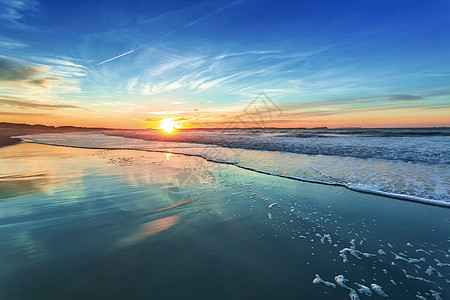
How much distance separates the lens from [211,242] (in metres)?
4.02

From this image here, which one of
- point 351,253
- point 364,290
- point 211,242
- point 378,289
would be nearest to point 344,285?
point 364,290

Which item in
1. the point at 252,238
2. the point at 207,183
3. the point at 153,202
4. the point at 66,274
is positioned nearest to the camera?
the point at 66,274

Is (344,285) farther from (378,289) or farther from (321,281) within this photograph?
(378,289)

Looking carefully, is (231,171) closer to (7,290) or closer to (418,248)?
(418,248)

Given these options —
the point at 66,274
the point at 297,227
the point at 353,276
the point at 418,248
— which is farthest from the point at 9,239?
the point at 418,248

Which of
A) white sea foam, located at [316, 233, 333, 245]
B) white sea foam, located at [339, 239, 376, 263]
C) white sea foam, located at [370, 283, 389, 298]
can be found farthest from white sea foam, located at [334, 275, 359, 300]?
white sea foam, located at [316, 233, 333, 245]

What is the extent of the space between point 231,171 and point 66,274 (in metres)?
7.92

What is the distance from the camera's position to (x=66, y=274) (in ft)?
10.00

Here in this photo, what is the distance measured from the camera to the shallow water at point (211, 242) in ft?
9.42

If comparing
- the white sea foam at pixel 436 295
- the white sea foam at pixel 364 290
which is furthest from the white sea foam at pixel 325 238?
the white sea foam at pixel 436 295

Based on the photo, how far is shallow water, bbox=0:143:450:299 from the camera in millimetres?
2871

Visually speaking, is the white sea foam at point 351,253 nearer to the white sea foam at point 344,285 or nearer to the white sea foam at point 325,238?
the white sea foam at point 325,238

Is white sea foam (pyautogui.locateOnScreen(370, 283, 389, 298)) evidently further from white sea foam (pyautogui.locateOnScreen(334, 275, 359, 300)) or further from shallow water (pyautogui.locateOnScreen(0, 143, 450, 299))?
white sea foam (pyautogui.locateOnScreen(334, 275, 359, 300))

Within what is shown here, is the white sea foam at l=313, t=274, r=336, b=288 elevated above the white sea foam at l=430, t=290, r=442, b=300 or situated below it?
above
